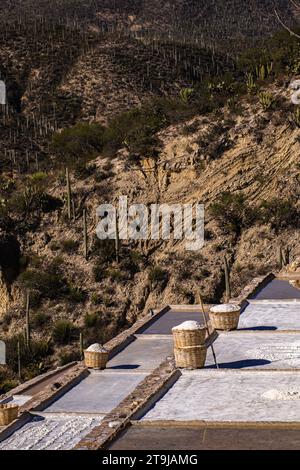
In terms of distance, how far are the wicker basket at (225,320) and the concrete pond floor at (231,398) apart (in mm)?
3132

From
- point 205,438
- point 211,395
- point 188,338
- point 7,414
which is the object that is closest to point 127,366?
point 188,338

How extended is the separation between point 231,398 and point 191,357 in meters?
1.83

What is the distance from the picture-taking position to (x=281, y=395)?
11.8 m

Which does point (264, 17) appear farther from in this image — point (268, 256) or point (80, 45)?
Result: point (268, 256)

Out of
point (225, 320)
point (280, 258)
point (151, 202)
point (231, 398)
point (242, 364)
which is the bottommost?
point (231, 398)

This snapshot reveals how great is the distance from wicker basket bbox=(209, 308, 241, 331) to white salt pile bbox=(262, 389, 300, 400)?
476cm

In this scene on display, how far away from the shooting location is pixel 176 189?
40.2 m

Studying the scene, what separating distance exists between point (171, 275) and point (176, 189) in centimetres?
454

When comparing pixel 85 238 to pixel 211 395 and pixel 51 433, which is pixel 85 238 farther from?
pixel 211 395

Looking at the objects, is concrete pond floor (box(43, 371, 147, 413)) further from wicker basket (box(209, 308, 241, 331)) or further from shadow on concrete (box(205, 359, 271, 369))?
shadow on concrete (box(205, 359, 271, 369))

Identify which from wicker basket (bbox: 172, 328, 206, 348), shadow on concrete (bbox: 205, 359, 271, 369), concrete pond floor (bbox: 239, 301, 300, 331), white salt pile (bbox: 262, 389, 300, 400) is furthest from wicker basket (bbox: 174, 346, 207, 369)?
concrete pond floor (bbox: 239, 301, 300, 331)

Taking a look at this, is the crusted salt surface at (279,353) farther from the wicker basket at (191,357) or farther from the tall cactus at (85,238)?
the tall cactus at (85,238)

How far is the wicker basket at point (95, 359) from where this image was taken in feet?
56.8

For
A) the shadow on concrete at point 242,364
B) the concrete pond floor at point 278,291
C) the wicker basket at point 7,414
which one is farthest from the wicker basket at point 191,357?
the concrete pond floor at point 278,291
